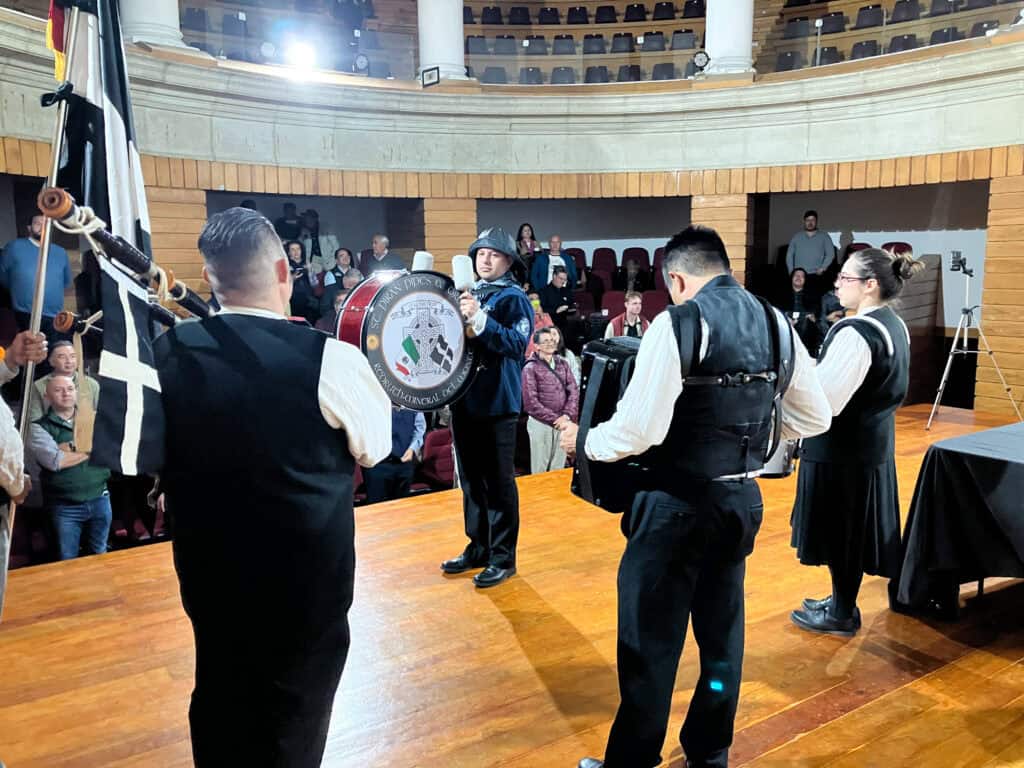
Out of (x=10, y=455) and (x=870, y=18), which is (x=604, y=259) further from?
(x=10, y=455)

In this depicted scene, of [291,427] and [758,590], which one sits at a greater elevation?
[291,427]

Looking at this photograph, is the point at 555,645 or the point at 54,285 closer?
the point at 555,645

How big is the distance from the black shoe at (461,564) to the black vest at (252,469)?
2105mm

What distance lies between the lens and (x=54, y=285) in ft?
19.9

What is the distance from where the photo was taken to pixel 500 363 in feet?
11.5

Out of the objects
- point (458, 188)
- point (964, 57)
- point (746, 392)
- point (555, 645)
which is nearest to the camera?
point (746, 392)

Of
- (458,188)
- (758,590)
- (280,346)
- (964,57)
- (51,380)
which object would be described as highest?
(964,57)

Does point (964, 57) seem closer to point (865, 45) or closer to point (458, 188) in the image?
point (865, 45)

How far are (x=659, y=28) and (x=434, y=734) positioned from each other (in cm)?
1207

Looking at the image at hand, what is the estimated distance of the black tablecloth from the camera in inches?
119

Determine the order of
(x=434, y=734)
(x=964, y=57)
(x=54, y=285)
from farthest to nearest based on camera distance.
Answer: (x=964, y=57)
(x=54, y=285)
(x=434, y=734)

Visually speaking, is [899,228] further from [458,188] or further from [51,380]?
[51,380]

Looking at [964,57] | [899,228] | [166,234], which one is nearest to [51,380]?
[166,234]

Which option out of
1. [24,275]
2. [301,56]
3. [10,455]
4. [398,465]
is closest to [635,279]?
[301,56]
